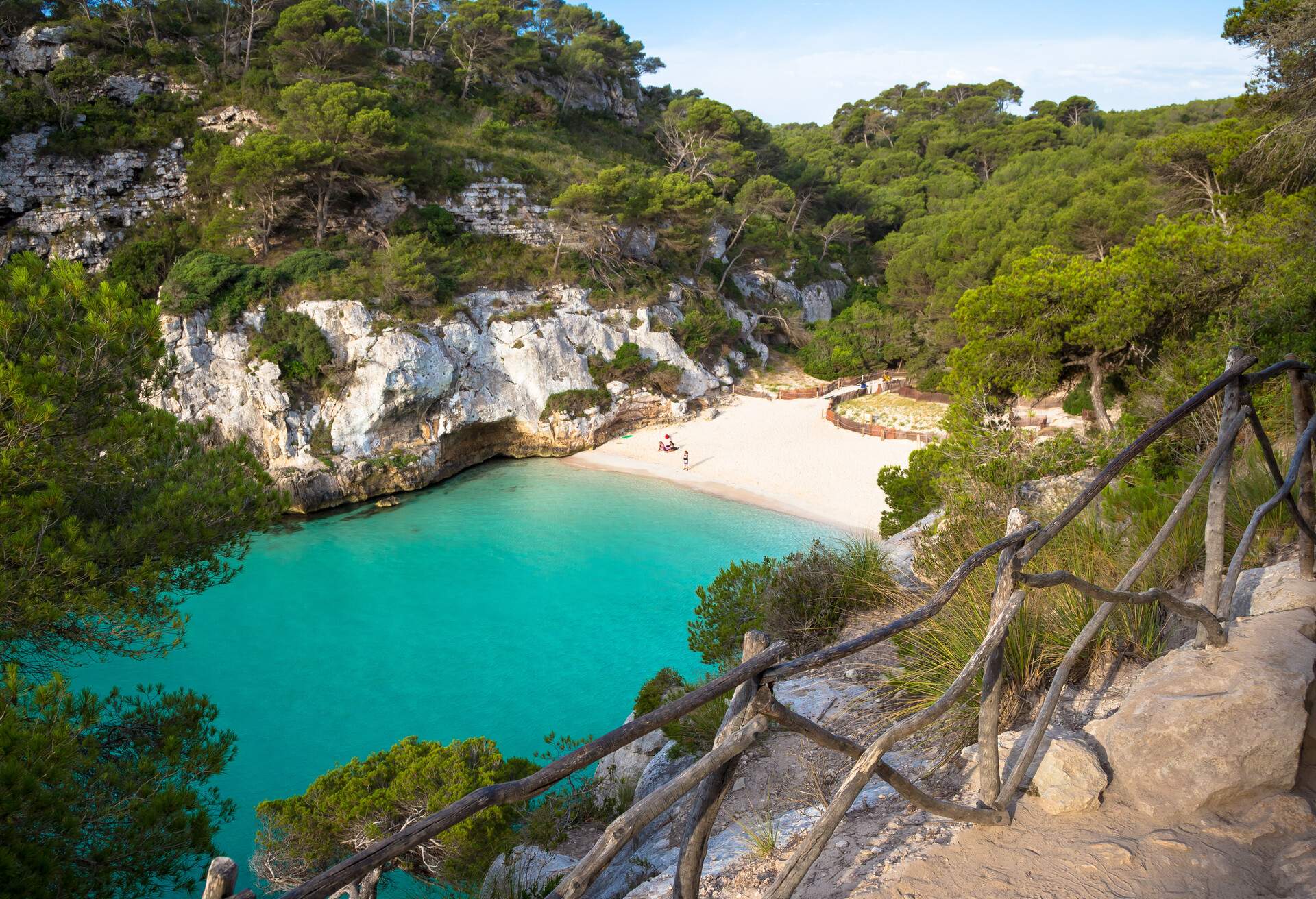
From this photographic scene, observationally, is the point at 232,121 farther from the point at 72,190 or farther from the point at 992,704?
the point at 992,704

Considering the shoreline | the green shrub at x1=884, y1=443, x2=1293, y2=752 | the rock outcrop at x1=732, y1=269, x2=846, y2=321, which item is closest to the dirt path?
the green shrub at x1=884, y1=443, x2=1293, y2=752

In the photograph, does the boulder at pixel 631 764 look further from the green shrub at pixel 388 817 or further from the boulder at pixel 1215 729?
the boulder at pixel 1215 729

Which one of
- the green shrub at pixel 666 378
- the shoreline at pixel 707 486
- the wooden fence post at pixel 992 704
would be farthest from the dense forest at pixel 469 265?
the shoreline at pixel 707 486

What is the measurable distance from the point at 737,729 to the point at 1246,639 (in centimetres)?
230

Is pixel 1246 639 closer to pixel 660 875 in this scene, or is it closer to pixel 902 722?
pixel 902 722

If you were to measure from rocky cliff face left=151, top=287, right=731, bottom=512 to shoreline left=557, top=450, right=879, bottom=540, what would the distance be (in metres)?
1.43

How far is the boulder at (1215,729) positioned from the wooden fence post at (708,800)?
154cm

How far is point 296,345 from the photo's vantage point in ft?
67.4

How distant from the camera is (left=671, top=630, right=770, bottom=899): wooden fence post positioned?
5.08 feet

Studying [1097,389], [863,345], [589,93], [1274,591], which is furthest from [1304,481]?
[589,93]

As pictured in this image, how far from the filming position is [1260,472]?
171 inches

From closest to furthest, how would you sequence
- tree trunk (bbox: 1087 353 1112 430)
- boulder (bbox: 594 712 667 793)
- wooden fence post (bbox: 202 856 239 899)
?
1. wooden fence post (bbox: 202 856 239 899)
2. boulder (bbox: 594 712 667 793)
3. tree trunk (bbox: 1087 353 1112 430)

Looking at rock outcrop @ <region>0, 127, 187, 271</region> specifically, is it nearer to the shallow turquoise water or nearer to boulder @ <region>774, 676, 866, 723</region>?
the shallow turquoise water

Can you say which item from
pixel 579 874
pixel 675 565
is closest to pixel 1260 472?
pixel 579 874
